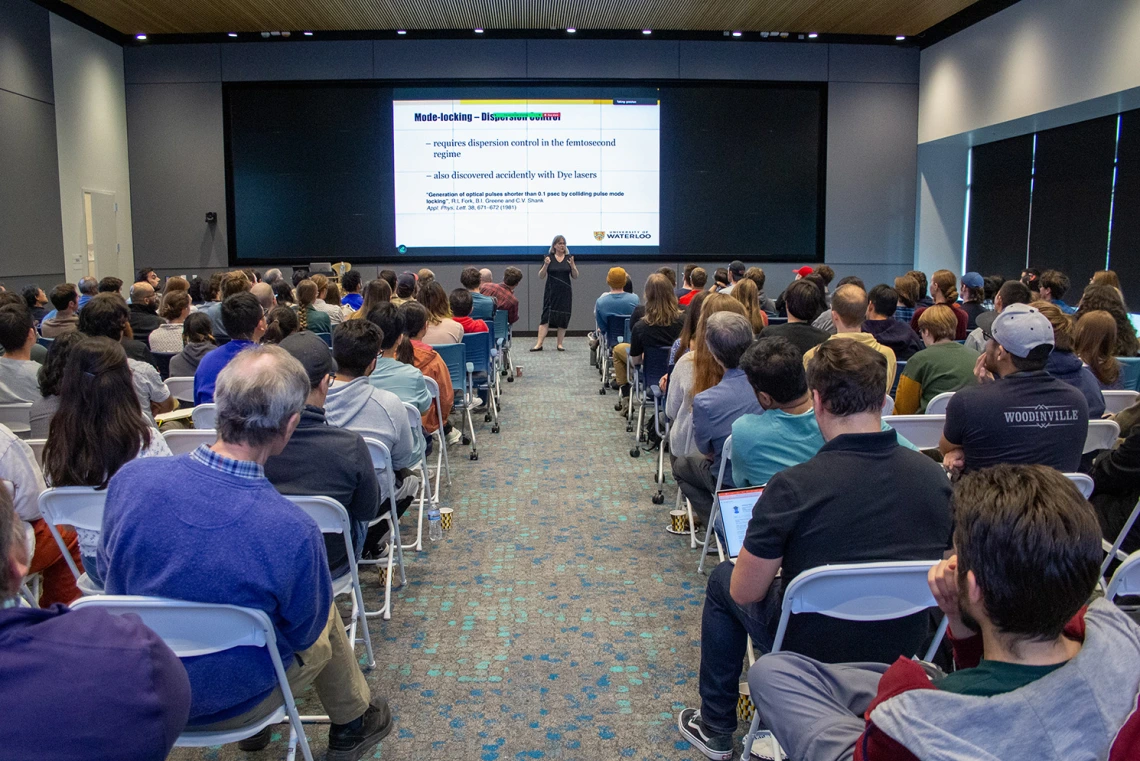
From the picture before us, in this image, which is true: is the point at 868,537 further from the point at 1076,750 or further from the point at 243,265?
the point at 243,265

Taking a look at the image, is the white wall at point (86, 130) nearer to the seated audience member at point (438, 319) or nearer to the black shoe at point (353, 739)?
the seated audience member at point (438, 319)

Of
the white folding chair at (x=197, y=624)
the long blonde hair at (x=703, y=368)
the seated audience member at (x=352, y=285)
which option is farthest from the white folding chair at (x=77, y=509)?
the seated audience member at (x=352, y=285)

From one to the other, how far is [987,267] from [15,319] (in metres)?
11.8

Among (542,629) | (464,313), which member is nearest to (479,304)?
(464,313)

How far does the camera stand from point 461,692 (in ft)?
9.31

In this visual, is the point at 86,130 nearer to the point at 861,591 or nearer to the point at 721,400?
the point at 721,400

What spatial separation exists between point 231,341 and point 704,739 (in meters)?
3.03

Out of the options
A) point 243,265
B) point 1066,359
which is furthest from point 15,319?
point 243,265

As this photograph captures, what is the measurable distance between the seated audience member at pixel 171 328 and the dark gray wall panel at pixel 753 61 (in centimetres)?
849

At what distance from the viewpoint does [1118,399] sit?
4004 mm

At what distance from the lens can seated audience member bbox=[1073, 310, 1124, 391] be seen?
A: 4.04 meters

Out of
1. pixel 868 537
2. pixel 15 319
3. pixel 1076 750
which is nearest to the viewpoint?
pixel 1076 750

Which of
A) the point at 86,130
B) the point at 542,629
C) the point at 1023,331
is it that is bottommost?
the point at 542,629

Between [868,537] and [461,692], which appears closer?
[868,537]
